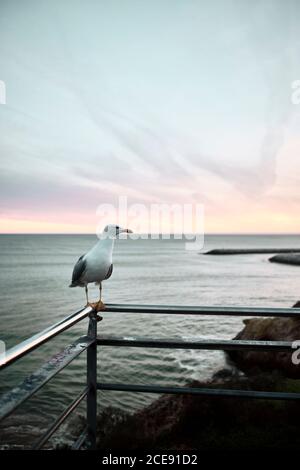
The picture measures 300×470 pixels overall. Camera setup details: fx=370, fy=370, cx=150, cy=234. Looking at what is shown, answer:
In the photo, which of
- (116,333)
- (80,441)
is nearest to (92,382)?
(80,441)

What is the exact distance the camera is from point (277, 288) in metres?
35.8

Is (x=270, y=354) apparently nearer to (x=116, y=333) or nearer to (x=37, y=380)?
(x=116, y=333)

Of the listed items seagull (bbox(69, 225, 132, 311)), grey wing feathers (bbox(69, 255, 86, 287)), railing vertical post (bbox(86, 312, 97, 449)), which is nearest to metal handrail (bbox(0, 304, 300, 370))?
railing vertical post (bbox(86, 312, 97, 449))

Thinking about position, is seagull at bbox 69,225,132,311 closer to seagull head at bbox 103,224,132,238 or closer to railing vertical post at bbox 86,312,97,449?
seagull head at bbox 103,224,132,238

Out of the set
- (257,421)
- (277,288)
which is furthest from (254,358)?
(277,288)

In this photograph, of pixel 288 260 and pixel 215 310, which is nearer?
pixel 215 310

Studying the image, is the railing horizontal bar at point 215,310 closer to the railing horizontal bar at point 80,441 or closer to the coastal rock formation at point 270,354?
the railing horizontal bar at point 80,441

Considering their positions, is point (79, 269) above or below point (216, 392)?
above

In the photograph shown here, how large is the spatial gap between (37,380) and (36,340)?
0.61 feet

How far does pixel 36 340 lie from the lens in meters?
1.82

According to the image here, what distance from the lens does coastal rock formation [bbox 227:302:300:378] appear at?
29.6 feet

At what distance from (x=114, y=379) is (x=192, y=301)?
1768cm

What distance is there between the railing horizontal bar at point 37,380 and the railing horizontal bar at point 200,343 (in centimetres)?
22
